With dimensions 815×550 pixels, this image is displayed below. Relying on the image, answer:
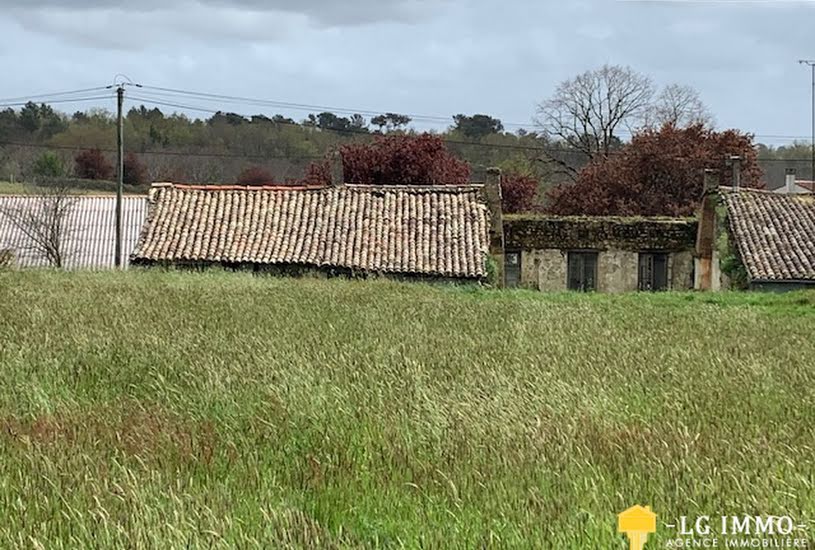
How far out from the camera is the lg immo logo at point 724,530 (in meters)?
4.12

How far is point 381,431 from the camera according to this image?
6539mm

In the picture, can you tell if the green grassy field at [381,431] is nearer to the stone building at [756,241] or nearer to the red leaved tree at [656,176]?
the stone building at [756,241]

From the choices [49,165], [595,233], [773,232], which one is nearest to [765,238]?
[773,232]

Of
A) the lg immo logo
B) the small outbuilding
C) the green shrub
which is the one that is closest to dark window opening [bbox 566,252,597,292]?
the small outbuilding

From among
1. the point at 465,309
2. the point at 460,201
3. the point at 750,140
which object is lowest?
the point at 465,309

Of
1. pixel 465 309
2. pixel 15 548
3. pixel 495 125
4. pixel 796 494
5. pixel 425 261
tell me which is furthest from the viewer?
pixel 495 125

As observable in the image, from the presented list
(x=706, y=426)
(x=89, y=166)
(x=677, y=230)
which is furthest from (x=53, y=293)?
(x=89, y=166)

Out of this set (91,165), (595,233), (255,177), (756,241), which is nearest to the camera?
(756,241)

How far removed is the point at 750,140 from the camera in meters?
49.1

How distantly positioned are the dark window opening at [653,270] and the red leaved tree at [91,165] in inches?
1598

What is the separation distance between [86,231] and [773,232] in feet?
82.6

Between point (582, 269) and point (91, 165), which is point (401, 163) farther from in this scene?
point (91, 165)

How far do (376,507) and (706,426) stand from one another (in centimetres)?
283

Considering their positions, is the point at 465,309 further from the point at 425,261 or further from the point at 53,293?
the point at 425,261
